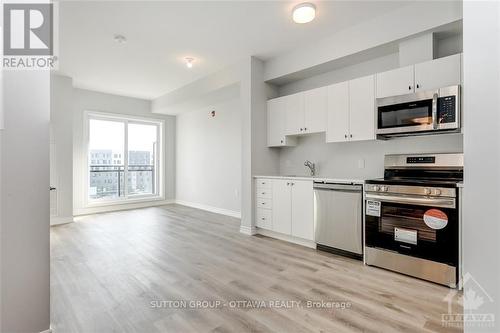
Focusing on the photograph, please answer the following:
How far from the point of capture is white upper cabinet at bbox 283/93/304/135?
3.87 metres

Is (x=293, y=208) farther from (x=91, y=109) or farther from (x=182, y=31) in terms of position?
(x=91, y=109)

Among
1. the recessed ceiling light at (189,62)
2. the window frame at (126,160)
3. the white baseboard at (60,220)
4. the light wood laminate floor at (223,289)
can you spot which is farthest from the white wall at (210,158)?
the white baseboard at (60,220)

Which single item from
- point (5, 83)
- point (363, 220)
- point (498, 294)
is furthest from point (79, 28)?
point (498, 294)

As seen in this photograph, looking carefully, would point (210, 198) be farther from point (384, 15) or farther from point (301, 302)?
point (384, 15)

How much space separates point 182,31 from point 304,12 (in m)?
1.57

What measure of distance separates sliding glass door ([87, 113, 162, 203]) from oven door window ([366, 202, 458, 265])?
5873mm

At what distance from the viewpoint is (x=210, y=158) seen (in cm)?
630

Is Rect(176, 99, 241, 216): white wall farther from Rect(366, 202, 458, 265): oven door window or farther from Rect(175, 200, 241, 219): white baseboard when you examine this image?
Rect(366, 202, 458, 265): oven door window

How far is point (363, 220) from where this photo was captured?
2945 millimetres

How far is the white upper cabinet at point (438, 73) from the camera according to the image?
2498mm

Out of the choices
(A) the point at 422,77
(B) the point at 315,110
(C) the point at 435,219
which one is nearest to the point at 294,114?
(B) the point at 315,110

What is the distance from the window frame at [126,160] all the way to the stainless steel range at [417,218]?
18.8ft

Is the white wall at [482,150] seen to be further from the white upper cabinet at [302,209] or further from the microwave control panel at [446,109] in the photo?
the white upper cabinet at [302,209]

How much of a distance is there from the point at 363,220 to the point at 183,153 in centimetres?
543
